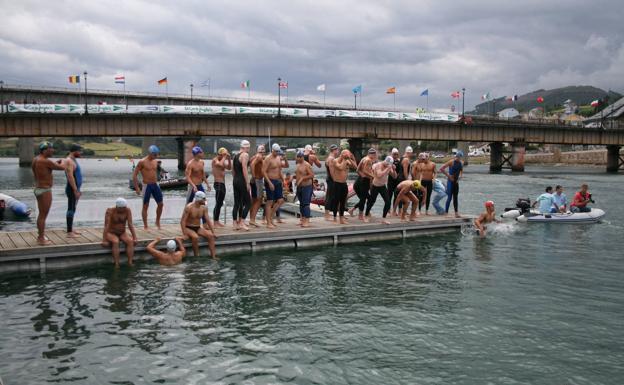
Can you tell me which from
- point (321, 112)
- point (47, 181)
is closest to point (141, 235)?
point (47, 181)

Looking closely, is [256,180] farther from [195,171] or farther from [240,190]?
[195,171]

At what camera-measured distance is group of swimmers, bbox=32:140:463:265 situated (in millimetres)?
11827

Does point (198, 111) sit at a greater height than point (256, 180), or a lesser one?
greater

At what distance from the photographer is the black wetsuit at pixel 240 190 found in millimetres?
13492

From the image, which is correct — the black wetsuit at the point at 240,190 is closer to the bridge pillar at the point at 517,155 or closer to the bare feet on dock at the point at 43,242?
the bare feet on dock at the point at 43,242

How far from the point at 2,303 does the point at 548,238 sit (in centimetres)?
1675

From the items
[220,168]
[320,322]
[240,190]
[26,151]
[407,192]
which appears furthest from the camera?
[26,151]

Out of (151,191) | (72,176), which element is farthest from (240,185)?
(72,176)

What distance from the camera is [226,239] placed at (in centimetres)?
1366

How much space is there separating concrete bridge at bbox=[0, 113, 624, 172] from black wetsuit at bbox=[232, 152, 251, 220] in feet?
107

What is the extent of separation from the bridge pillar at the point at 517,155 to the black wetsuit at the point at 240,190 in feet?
232

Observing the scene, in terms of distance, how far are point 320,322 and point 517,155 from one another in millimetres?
76927

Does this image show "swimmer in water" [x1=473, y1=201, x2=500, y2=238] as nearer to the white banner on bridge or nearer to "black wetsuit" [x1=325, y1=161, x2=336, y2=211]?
"black wetsuit" [x1=325, y1=161, x2=336, y2=211]

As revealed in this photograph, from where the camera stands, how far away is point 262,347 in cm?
763
